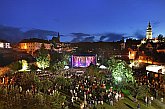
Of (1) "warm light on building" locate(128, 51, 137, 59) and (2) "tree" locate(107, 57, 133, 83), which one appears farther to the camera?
(1) "warm light on building" locate(128, 51, 137, 59)

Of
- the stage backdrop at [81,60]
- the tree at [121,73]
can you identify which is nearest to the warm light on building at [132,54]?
the stage backdrop at [81,60]

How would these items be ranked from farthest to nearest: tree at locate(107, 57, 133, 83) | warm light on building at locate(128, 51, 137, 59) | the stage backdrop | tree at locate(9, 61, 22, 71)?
1. warm light on building at locate(128, 51, 137, 59)
2. the stage backdrop
3. tree at locate(9, 61, 22, 71)
4. tree at locate(107, 57, 133, 83)

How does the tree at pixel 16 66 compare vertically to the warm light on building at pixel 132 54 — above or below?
below

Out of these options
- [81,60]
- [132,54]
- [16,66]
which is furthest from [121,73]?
[132,54]

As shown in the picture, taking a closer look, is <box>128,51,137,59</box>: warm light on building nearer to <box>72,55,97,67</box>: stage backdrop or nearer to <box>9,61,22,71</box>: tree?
<box>72,55,97,67</box>: stage backdrop

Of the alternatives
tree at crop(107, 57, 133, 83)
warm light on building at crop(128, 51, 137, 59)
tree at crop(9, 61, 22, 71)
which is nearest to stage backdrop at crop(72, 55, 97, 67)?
warm light on building at crop(128, 51, 137, 59)

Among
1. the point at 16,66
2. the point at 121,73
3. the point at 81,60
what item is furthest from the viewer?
the point at 81,60

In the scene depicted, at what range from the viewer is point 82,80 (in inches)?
1403

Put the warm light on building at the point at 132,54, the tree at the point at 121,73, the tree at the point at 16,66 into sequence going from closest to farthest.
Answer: the tree at the point at 121,73, the tree at the point at 16,66, the warm light on building at the point at 132,54

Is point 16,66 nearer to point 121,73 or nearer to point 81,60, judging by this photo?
point 121,73

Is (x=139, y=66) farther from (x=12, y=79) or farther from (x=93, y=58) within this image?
(x=12, y=79)

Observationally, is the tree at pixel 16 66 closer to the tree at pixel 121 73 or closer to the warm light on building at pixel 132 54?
the tree at pixel 121 73

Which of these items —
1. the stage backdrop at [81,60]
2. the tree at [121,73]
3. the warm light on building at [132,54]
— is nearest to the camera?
the tree at [121,73]

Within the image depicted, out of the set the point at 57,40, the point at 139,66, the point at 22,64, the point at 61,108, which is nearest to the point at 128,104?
the point at 61,108
